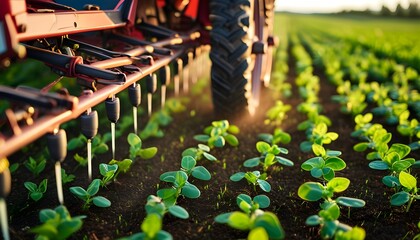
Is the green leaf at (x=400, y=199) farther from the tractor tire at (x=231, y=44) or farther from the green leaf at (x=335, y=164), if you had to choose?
the tractor tire at (x=231, y=44)

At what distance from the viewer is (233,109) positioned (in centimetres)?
320

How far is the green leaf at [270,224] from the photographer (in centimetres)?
148

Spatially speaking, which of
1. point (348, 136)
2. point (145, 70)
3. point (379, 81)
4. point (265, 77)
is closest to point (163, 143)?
point (145, 70)

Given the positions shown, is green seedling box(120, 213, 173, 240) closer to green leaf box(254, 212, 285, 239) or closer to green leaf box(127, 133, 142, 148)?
green leaf box(254, 212, 285, 239)

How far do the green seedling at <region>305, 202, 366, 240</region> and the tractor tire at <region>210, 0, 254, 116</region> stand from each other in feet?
4.84

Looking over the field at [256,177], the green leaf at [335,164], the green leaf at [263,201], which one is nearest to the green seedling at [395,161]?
the field at [256,177]

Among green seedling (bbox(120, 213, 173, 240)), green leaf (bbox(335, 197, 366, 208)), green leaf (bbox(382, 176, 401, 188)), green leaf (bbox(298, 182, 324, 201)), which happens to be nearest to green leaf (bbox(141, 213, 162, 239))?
green seedling (bbox(120, 213, 173, 240))

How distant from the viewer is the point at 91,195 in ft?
Result: 6.14

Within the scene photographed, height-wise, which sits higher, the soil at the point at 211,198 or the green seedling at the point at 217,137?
the green seedling at the point at 217,137

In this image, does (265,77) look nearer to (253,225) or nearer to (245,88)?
(245,88)

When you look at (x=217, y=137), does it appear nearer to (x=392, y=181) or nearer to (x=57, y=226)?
(x=392, y=181)

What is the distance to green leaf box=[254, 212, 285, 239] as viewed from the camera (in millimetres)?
1476

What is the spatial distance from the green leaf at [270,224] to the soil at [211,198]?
30 cm

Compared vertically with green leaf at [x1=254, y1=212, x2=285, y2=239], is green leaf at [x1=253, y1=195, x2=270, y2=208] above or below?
below
